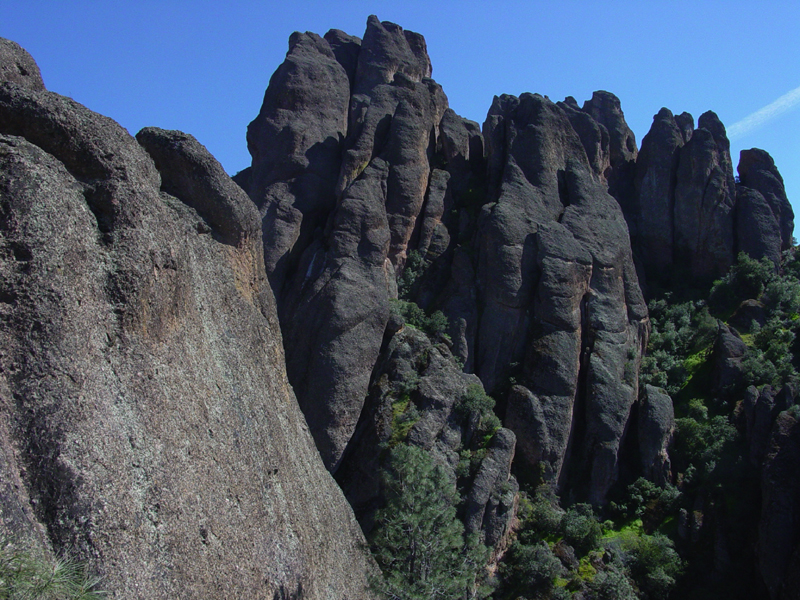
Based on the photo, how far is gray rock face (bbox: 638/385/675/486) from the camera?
38.5 m

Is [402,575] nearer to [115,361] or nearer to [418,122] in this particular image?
[115,361]

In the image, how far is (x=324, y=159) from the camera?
5075 centimetres

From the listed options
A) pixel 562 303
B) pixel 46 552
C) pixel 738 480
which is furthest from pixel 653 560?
pixel 46 552

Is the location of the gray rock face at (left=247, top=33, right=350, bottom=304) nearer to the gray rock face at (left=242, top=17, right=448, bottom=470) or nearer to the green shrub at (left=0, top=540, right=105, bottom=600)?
the gray rock face at (left=242, top=17, right=448, bottom=470)

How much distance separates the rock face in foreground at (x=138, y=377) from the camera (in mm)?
9812

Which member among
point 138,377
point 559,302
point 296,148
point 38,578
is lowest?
point 38,578

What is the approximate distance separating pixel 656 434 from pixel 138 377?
35.1 m

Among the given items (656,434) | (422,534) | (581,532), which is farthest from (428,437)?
(656,434)

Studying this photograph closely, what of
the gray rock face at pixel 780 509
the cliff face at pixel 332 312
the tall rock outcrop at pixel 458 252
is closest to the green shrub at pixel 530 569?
the cliff face at pixel 332 312

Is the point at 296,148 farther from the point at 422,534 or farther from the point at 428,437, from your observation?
the point at 422,534

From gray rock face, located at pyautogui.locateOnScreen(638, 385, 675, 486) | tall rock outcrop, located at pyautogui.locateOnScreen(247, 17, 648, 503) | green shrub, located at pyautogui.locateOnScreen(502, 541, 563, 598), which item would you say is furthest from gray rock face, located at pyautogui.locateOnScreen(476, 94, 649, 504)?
green shrub, located at pyautogui.locateOnScreen(502, 541, 563, 598)

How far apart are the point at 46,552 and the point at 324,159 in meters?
44.3

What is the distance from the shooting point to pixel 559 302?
42.0 m

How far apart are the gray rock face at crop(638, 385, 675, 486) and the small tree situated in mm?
18234
